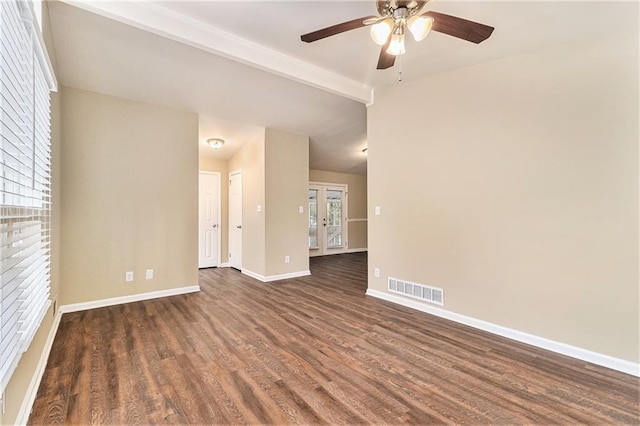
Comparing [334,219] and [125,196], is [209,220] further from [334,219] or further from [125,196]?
[334,219]

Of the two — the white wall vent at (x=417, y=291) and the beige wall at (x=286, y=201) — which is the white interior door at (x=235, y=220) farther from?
the white wall vent at (x=417, y=291)

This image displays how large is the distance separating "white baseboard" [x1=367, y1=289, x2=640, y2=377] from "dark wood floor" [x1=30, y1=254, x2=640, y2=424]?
8 centimetres

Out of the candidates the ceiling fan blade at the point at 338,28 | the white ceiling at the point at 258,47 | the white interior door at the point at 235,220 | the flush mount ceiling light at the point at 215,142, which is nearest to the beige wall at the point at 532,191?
the white ceiling at the point at 258,47

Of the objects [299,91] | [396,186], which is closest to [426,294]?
[396,186]

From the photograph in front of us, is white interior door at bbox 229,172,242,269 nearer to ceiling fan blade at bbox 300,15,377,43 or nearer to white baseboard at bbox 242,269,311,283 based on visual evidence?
white baseboard at bbox 242,269,311,283

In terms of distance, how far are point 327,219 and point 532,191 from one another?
5.58 meters

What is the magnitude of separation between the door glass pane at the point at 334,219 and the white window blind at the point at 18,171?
6.33 m

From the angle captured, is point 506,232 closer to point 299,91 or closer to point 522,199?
point 522,199

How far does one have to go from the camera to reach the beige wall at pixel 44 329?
1432 millimetres

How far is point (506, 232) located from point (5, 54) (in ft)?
11.6

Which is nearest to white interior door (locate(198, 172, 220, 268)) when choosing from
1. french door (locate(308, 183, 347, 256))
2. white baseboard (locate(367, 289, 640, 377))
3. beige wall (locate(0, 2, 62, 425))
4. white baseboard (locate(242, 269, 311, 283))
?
white baseboard (locate(242, 269, 311, 283))

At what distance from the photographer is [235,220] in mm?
5926

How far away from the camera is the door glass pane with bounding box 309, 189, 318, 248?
757 centimetres

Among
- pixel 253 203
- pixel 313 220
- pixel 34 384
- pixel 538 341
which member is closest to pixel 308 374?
pixel 34 384
